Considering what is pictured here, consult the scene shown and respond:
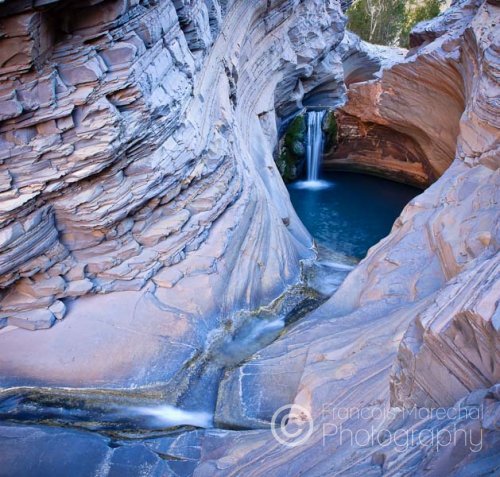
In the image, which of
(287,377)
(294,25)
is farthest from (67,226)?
(294,25)

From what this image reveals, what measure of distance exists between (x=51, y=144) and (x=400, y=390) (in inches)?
183

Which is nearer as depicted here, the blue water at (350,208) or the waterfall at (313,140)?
the blue water at (350,208)

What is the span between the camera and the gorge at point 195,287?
3.57m

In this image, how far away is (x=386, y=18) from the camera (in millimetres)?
24656

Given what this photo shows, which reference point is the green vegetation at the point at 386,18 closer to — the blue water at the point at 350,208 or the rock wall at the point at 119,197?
the blue water at the point at 350,208

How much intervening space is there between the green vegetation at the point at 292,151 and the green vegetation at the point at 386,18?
12.9 meters

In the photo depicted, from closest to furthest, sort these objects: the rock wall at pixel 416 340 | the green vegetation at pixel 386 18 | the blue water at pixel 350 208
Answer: the rock wall at pixel 416 340 < the blue water at pixel 350 208 < the green vegetation at pixel 386 18

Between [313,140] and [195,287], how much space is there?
9.03 meters

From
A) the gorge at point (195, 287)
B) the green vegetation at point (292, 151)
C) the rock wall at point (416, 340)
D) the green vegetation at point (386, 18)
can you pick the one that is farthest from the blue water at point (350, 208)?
the green vegetation at point (386, 18)

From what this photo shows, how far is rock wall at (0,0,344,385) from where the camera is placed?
5.58 m

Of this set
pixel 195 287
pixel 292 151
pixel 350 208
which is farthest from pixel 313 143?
pixel 195 287

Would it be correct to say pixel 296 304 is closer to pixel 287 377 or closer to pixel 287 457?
pixel 287 377

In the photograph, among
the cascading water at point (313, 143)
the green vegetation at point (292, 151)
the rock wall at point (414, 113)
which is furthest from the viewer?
the cascading water at point (313, 143)

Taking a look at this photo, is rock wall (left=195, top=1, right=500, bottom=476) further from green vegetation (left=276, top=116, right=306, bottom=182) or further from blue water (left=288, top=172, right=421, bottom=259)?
green vegetation (left=276, top=116, right=306, bottom=182)
